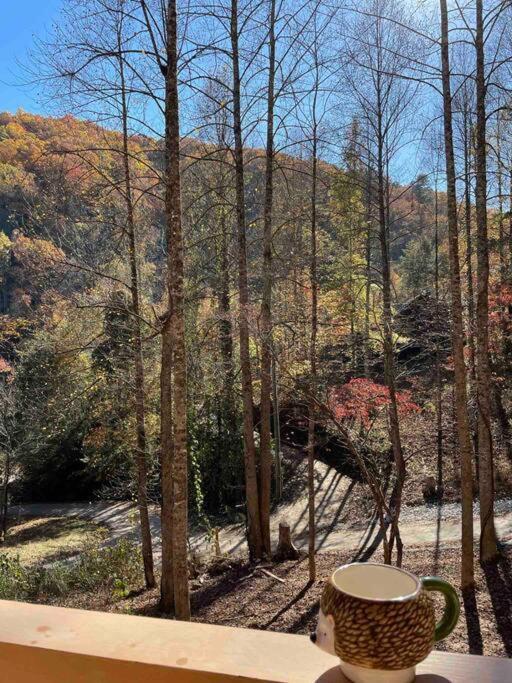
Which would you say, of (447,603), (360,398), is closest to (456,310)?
(447,603)

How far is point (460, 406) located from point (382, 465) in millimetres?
7341

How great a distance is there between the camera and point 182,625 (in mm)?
826

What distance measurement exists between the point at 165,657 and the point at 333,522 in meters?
11.7

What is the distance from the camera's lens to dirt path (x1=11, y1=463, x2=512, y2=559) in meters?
9.88

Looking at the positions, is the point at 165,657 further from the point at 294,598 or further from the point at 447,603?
the point at 294,598

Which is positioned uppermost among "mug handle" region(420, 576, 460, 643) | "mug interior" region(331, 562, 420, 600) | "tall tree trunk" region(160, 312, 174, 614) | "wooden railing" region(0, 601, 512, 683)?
"mug interior" region(331, 562, 420, 600)

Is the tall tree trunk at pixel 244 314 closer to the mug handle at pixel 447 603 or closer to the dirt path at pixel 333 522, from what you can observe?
the dirt path at pixel 333 522

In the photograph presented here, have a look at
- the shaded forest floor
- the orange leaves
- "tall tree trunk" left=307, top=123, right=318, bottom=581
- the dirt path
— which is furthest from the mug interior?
the orange leaves

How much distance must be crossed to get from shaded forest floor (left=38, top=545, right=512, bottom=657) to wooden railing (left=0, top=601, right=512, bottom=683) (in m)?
5.27

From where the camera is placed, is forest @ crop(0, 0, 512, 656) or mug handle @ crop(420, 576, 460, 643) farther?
forest @ crop(0, 0, 512, 656)

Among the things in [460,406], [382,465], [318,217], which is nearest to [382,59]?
[318,217]

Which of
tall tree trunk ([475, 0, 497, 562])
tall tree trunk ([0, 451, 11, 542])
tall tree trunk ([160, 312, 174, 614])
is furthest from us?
tall tree trunk ([0, 451, 11, 542])

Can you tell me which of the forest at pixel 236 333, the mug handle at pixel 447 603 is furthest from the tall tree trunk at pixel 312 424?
the mug handle at pixel 447 603

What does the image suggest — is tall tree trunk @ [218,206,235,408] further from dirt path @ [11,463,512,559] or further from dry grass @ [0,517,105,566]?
dry grass @ [0,517,105,566]
